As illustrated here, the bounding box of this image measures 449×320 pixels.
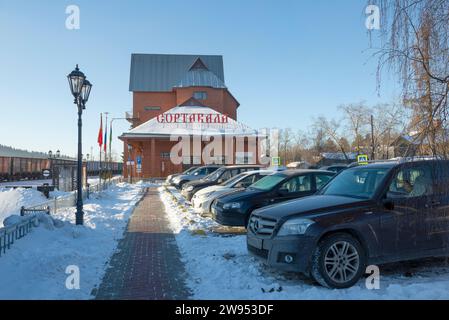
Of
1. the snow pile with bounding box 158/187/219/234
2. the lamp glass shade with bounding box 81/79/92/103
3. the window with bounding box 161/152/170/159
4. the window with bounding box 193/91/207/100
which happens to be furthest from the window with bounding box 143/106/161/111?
the lamp glass shade with bounding box 81/79/92/103

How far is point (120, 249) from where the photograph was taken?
8.62 m

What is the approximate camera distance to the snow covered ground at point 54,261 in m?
5.47

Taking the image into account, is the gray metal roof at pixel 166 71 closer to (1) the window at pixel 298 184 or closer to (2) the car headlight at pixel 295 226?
(1) the window at pixel 298 184

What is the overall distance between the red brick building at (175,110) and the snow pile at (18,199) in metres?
21.2

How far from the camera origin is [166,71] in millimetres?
59875

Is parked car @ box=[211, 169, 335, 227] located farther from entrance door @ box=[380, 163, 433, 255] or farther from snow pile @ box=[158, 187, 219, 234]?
entrance door @ box=[380, 163, 433, 255]

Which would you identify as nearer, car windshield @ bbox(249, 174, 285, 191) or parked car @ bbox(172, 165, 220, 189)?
car windshield @ bbox(249, 174, 285, 191)

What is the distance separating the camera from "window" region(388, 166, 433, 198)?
542 cm

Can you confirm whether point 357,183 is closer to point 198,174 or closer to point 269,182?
point 269,182

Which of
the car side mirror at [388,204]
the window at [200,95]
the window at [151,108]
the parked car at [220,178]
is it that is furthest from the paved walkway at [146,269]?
the window at [151,108]

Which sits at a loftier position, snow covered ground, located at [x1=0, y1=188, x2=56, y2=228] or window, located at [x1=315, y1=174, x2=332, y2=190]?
Result: window, located at [x1=315, y1=174, x2=332, y2=190]

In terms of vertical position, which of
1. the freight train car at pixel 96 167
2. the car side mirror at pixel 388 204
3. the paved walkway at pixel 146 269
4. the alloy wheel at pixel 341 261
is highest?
the freight train car at pixel 96 167

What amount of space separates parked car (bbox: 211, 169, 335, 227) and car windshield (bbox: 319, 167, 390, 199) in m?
3.05

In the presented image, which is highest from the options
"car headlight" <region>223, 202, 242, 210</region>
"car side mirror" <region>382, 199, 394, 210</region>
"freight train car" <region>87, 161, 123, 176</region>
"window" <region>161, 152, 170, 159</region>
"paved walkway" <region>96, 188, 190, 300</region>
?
"window" <region>161, 152, 170, 159</region>
